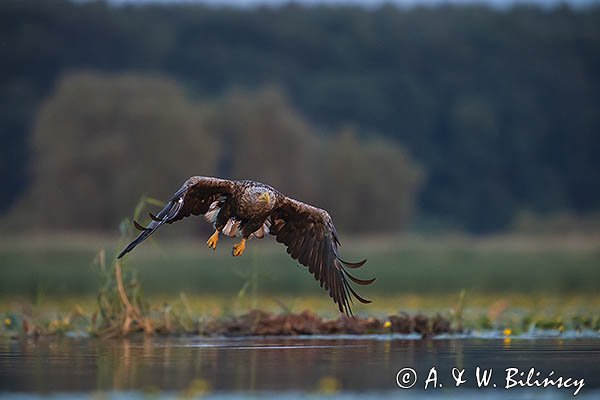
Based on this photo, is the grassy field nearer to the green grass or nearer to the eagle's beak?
the green grass

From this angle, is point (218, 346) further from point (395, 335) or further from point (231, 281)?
point (231, 281)

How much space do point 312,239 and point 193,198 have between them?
1.35 metres

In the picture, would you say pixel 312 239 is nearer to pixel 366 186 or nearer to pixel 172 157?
pixel 172 157

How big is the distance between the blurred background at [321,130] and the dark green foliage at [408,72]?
0.13 m

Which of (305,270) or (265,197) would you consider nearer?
(265,197)

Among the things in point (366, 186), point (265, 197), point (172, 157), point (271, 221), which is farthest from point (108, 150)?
point (265, 197)

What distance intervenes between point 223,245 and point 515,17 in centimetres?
6054

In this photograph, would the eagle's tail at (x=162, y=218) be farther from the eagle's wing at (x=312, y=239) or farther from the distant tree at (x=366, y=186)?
the distant tree at (x=366, y=186)

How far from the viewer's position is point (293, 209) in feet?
46.0

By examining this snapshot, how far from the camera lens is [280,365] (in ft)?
36.6

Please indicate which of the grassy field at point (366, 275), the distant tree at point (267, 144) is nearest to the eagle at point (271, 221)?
the grassy field at point (366, 275)

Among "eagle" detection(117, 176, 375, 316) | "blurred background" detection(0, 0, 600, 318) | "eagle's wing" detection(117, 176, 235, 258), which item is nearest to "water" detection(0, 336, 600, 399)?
"eagle" detection(117, 176, 375, 316)

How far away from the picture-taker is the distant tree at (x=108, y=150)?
181 ft

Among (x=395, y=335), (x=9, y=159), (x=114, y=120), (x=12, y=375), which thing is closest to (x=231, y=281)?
(x=395, y=335)
